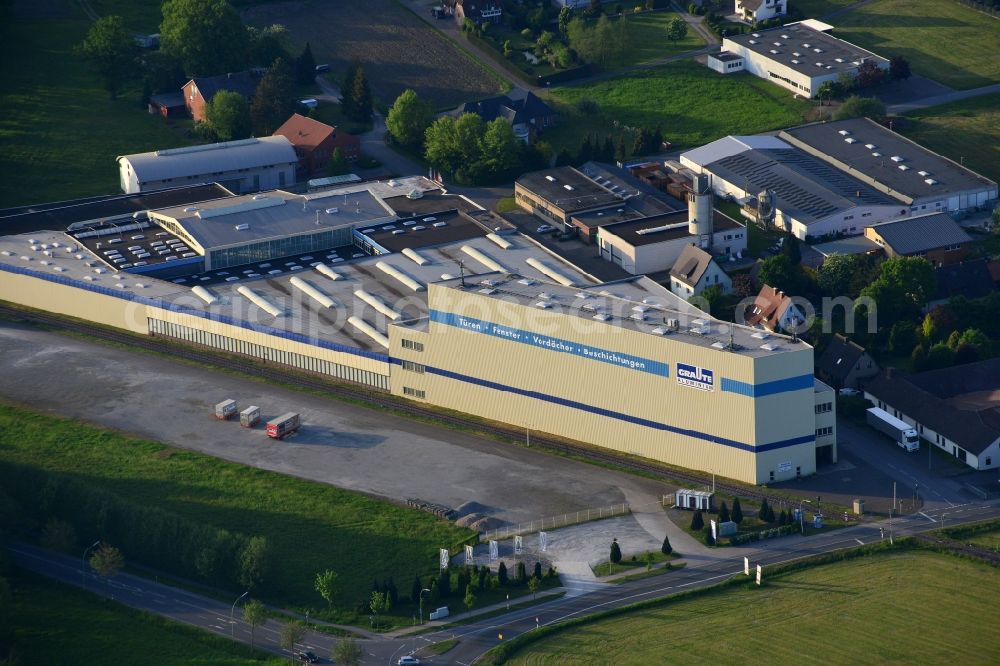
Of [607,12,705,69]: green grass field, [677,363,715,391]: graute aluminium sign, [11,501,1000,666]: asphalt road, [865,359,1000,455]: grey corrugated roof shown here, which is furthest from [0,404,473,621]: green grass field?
[607,12,705,69]: green grass field

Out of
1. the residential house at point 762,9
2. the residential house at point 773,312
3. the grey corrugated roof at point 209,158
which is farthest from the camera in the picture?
the residential house at point 762,9

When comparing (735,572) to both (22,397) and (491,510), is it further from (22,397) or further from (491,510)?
(22,397)

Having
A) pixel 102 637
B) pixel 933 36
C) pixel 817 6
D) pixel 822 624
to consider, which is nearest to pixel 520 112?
pixel 817 6

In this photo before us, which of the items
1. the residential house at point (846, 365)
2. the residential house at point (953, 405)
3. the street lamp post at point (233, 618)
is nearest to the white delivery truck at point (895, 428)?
the residential house at point (953, 405)

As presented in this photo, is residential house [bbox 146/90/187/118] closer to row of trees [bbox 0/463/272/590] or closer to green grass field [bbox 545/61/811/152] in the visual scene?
green grass field [bbox 545/61/811/152]

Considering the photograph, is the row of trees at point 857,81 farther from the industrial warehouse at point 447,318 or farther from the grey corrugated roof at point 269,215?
the grey corrugated roof at point 269,215

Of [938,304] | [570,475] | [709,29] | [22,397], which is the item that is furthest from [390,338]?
[709,29]
